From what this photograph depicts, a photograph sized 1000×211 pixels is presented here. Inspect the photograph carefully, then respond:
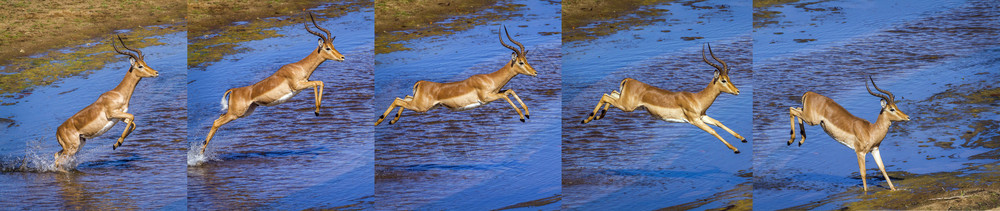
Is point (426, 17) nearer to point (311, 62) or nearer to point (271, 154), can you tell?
point (311, 62)

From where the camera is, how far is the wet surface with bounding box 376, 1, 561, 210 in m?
6.62

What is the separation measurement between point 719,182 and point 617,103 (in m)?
0.80

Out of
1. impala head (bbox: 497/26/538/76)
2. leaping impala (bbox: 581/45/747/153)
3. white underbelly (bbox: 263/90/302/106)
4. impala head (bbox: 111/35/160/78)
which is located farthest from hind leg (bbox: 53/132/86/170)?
leaping impala (bbox: 581/45/747/153)

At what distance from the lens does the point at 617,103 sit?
6730 millimetres

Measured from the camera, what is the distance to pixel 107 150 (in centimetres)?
664

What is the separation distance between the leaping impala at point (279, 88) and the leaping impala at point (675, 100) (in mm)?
1626

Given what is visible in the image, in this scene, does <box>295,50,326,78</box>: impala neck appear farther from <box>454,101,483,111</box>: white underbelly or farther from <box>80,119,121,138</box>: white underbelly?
<box>80,119,121,138</box>: white underbelly

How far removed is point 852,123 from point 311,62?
3.31 meters

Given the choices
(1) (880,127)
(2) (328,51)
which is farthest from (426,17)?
(1) (880,127)

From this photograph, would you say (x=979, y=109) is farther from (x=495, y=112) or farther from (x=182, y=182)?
(x=182, y=182)

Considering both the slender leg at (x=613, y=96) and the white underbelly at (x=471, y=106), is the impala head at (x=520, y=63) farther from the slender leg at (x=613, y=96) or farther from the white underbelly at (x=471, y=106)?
the slender leg at (x=613, y=96)

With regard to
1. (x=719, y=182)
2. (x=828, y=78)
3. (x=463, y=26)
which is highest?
(x=463, y=26)

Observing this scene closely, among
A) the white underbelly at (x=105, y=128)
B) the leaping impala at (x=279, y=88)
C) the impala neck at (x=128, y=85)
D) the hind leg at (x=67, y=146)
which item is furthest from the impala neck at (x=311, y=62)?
the hind leg at (x=67, y=146)

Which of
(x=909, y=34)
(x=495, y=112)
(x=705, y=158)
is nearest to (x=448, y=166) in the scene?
(x=495, y=112)
